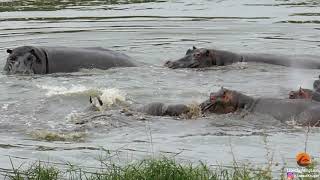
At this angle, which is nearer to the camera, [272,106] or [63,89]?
[272,106]

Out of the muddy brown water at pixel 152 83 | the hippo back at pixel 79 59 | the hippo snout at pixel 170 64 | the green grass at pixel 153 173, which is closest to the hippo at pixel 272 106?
the muddy brown water at pixel 152 83

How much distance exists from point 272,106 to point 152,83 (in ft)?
9.43

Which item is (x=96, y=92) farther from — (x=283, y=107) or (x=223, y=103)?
(x=283, y=107)

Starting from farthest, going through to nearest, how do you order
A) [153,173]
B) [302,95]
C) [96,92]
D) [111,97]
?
[96,92] → [111,97] → [302,95] → [153,173]

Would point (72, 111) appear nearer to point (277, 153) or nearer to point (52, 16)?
point (277, 153)

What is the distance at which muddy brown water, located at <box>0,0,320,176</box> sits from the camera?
7602 millimetres

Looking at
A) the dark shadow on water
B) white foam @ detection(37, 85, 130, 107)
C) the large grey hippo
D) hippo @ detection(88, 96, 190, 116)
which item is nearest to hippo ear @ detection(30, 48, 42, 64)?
the large grey hippo

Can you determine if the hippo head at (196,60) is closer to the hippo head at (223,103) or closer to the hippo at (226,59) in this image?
the hippo at (226,59)

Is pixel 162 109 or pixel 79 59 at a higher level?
pixel 162 109

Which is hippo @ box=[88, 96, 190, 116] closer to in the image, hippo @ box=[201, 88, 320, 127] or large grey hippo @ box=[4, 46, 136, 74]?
hippo @ box=[201, 88, 320, 127]

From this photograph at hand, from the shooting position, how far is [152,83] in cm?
1131

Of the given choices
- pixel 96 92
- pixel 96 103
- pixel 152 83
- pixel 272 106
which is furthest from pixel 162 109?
pixel 152 83

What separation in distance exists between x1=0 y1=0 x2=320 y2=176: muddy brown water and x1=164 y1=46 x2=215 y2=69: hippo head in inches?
8.8

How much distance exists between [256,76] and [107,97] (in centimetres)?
301
